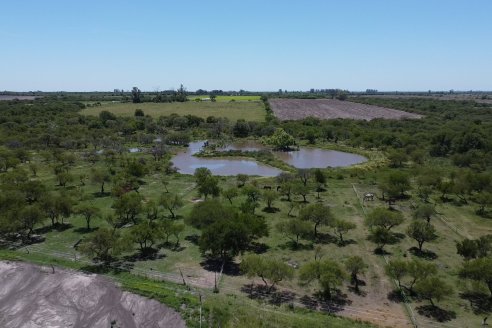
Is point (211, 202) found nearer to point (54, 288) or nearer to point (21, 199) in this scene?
point (54, 288)

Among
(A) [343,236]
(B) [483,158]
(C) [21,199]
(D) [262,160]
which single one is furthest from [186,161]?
(B) [483,158]

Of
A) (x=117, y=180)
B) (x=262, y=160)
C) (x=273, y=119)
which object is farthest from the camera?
(x=273, y=119)

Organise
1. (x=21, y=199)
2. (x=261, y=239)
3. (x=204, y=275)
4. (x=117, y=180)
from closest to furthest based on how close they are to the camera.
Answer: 1. (x=204, y=275)
2. (x=261, y=239)
3. (x=21, y=199)
4. (x=117, y=180)

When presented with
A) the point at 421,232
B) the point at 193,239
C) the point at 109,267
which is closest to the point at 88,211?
the point at 109,267

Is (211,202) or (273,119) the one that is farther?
(273,119)

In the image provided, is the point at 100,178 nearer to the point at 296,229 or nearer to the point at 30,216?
the point at 30,216

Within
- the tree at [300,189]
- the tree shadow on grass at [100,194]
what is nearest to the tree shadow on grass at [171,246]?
the tree at [300,189]

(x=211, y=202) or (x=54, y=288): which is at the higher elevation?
(x=211, y=202)
